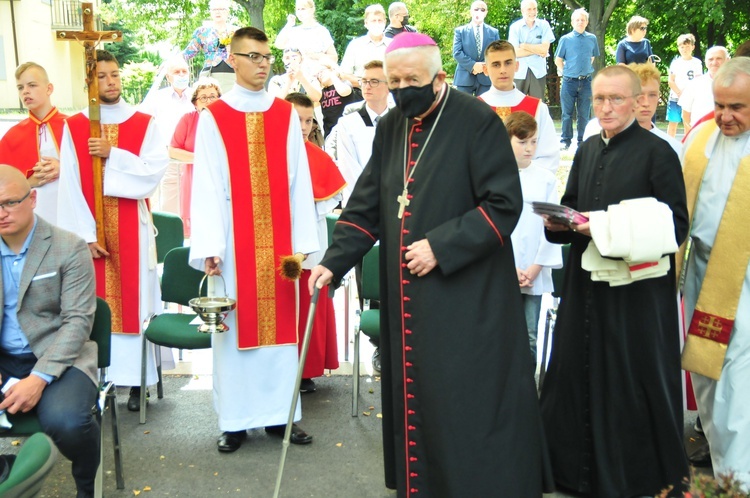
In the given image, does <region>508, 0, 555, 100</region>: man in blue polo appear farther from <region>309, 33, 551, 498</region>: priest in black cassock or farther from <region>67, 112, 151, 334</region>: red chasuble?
<region>309, 33, 551, 498</region>: priest in black cassock

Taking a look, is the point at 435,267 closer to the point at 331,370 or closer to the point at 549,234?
the point at 549,234

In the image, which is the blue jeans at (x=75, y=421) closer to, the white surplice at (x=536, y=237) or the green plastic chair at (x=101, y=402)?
the green plastic chair at (x=101, y=402)

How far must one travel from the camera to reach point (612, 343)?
A: 4523mm

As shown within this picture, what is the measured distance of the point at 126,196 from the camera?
5.94m

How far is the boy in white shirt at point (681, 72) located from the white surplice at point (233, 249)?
13237 millimetres

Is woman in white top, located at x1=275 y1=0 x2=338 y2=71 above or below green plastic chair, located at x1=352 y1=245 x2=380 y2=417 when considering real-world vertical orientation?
above

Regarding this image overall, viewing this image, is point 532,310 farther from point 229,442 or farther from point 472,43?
point 472,43

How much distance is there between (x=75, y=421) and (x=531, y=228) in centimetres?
290

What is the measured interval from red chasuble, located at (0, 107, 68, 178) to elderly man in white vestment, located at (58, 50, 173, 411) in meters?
0.34

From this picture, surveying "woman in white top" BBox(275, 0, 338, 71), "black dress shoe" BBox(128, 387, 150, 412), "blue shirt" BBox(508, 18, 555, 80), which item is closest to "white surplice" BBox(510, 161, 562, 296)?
"black dress shoe" BBox(128, 387, 150, 412)

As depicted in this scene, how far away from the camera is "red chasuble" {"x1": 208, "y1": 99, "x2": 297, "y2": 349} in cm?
537

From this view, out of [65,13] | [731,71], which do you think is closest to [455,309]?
[731,71]

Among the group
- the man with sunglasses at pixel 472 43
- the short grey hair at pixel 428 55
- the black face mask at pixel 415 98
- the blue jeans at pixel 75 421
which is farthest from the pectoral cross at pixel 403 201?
the man with sunglasses at pixel 472 43

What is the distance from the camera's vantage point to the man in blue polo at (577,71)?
1638 cm
